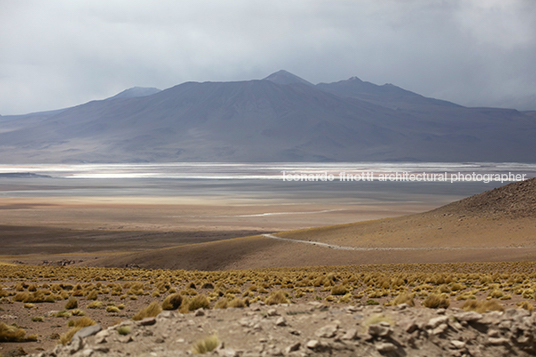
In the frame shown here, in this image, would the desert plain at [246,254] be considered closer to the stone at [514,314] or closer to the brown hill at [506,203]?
the brown hill at [506,203]

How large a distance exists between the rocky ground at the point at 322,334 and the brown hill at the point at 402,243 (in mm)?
23894

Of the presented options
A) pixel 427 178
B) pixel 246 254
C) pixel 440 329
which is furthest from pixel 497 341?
pixel 427 178

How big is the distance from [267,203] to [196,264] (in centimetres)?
4899

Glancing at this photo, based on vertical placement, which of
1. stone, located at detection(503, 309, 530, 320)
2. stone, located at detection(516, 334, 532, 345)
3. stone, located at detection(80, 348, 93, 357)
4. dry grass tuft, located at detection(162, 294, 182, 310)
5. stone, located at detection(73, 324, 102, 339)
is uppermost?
stone, located at detection(80, 348, 93, 357)

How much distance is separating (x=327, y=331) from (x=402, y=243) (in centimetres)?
3352

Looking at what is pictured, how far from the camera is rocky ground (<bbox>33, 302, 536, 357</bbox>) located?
298 inches

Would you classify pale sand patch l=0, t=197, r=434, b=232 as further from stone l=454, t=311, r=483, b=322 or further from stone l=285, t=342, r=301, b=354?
stone l=285, t=342, r=301, b=354

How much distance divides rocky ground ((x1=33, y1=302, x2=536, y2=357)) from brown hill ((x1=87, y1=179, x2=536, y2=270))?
2389cm

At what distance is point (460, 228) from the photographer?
4178cm

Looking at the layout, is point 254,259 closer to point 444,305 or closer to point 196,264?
point 196,264

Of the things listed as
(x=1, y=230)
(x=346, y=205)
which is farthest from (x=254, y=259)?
(x=346, y=205)

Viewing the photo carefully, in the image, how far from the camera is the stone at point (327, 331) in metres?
7.73

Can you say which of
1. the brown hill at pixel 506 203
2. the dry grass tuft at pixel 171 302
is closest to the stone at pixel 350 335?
the dry grass tuft at pixel 171 302

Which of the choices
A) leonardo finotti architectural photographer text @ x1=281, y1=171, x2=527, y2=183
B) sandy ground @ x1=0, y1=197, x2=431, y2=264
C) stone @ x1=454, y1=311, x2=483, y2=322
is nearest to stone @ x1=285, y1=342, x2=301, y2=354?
stone @ x1=454, y1=311, x2=483, y2=322
